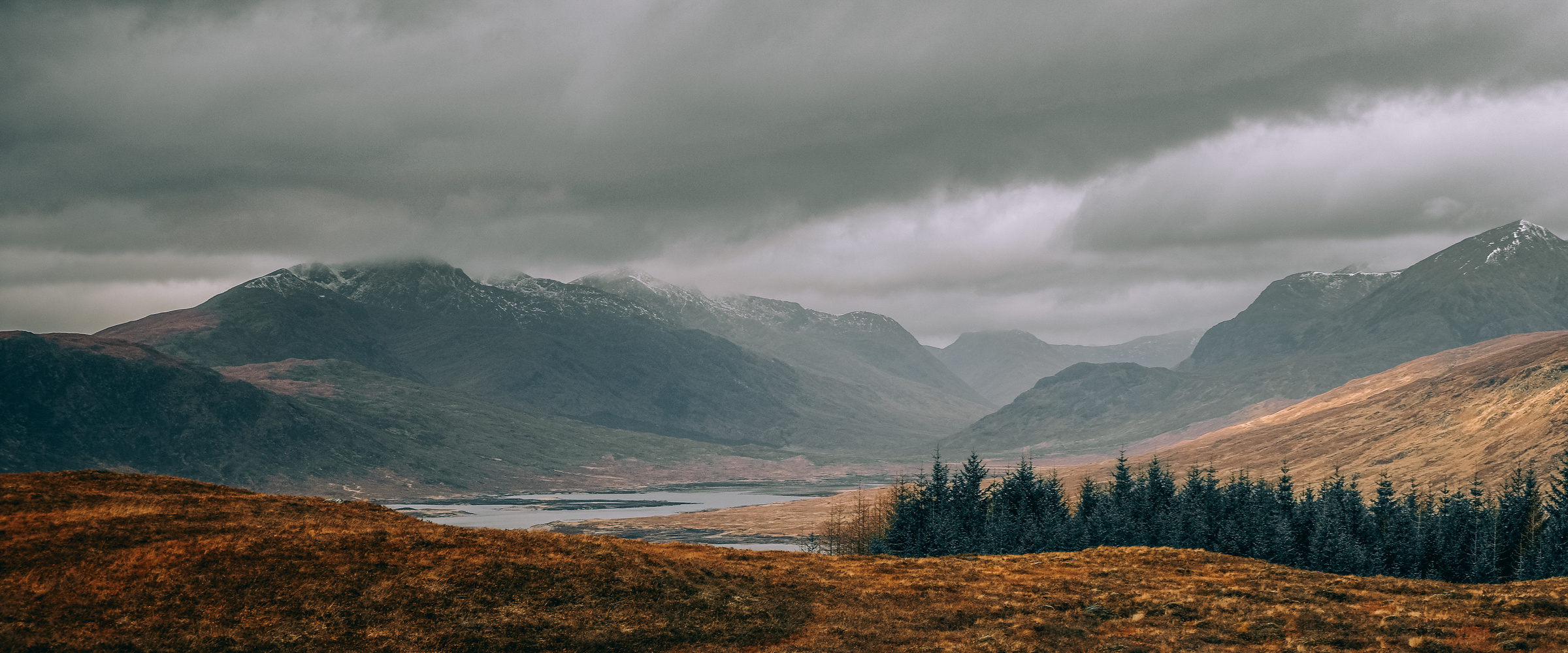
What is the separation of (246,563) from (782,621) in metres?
28.7

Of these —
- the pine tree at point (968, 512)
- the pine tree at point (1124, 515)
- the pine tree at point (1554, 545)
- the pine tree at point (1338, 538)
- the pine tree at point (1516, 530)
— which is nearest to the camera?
the pine tree at point (1554, 545)

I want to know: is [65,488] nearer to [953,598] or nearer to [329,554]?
[329,554]

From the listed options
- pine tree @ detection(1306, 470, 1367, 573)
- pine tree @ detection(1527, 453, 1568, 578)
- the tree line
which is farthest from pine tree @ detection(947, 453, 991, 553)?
pine tree @ detection(1527, 453, 1568, 578)

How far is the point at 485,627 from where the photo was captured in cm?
4903

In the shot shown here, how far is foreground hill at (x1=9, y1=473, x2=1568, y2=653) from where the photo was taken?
46.5 meters

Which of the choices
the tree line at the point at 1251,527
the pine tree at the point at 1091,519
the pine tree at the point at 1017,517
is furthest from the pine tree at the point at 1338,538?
the pine tree at the point at 1017,517

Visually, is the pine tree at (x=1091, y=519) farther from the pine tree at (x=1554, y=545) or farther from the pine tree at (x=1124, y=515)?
the pine tree at (x=1554, y=545)

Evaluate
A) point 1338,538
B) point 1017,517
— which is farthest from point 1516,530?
point 1017,517

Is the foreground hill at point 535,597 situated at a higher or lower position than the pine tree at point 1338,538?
higher

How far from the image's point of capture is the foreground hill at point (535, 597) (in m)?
46.5

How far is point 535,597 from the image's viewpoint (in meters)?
53.1

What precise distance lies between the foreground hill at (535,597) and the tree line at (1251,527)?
5515cm

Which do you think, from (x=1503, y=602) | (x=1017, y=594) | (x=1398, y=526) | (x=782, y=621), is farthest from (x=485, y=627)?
(x=1398, y=526)

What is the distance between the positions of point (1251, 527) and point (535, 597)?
369 feet
